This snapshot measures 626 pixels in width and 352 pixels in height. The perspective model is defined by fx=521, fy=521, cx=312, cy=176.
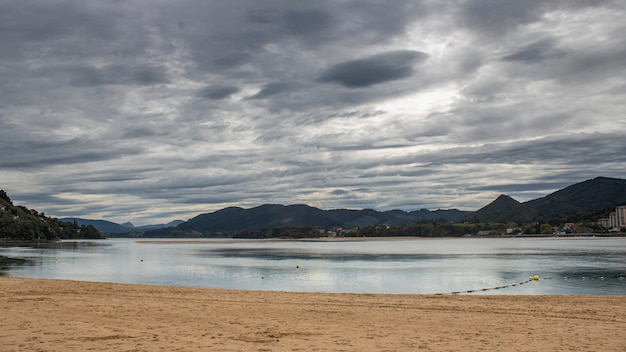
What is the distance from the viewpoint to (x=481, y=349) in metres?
13.8

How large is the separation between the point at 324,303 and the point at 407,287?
41.6 feet

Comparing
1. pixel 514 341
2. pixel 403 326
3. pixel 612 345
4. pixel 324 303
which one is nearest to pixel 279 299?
pixel 324 303

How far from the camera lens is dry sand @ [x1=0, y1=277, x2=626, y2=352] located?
14031mm

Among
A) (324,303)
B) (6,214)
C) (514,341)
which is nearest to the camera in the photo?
(514,341)

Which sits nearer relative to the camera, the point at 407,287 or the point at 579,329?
the point at 579,329

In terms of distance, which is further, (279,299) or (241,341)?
(279,299)

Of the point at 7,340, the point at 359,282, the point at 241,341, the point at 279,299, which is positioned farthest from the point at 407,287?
the point at 7,340

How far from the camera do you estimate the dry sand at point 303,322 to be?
1403 centimetres

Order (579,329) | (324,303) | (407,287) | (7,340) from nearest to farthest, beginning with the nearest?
1. (7,340)
2. (579,329)
3. (324,303)
4. (407,287)

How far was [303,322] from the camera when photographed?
1825cm

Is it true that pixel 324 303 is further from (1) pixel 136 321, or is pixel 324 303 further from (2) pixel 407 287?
(2) pixel 407 287

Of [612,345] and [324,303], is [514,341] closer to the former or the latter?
[612,345]

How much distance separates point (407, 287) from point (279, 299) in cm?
1247

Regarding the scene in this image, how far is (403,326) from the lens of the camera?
57.6ft
